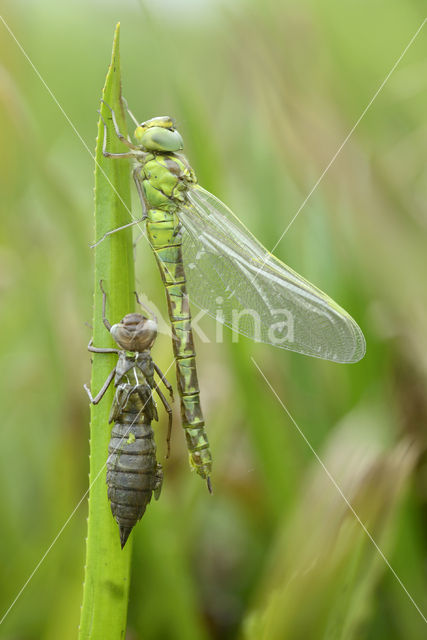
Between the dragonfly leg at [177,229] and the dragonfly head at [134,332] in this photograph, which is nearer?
the dragonfly head at [134,332]

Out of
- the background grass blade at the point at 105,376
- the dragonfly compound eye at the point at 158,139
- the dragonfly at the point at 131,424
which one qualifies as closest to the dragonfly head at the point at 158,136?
the dragonfly compound eye at the point at 158,139

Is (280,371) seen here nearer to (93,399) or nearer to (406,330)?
(406,330)

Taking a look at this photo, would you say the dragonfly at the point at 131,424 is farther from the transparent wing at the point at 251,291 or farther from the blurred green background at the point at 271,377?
the transparent wing at the point at 251,291

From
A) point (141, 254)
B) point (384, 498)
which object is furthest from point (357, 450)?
point (141, 254)

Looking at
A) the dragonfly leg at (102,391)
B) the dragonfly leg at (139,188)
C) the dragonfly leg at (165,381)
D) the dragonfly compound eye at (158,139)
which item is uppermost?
the dragonfly compound eye at (158,139)

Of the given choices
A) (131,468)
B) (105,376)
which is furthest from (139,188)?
(131,468)

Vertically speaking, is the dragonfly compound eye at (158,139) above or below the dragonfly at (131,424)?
above

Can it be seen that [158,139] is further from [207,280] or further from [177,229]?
[207,280]

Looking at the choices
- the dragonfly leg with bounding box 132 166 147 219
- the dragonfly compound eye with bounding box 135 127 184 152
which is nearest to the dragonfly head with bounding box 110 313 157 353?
the dragonfly leg with bounding box 132 166 147 219

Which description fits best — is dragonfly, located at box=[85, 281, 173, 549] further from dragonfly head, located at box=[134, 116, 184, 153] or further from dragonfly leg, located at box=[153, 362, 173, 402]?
dragonfly head, located at box=[134, 116, 184, 153]
